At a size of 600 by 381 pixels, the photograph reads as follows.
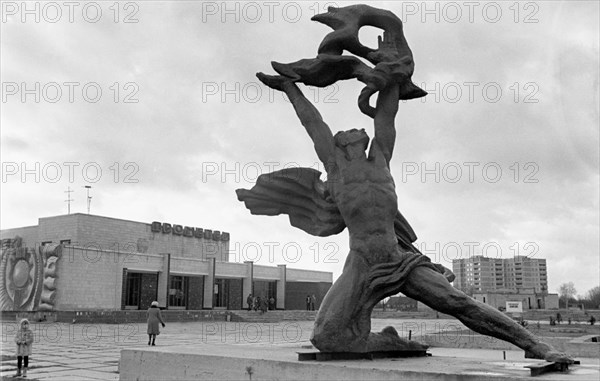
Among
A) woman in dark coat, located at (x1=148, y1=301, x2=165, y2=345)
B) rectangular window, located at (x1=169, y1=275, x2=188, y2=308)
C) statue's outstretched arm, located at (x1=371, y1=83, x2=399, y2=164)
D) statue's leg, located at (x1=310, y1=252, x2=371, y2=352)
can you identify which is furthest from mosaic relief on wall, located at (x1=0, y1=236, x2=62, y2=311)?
statue's leg, located at (x1=310, y1=252, x2=371, y2=352)

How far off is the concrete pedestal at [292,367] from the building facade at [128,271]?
87.6 feet

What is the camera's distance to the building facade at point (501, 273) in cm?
6956

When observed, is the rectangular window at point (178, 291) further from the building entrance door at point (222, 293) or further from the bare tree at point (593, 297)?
the bare tree at point (593, 297)

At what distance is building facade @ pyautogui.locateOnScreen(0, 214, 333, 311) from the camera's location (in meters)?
32.2

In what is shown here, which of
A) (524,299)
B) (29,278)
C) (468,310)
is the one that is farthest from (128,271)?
(524,299)

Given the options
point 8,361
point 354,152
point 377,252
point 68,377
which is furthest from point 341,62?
point 8,361

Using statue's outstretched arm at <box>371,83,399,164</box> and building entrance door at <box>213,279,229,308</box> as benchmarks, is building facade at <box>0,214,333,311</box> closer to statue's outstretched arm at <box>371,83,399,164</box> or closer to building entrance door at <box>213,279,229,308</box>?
building entrance door at <box>213,279,229,308</box>

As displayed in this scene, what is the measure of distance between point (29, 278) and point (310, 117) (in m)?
30.2

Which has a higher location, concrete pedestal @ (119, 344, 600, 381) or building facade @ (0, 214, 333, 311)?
building facade @ (0, 214, 333, 311)

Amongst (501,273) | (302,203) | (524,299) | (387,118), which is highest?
(501,273)

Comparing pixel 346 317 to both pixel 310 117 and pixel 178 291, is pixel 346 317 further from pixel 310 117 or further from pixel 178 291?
pixel 178 291

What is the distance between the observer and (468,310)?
629cm

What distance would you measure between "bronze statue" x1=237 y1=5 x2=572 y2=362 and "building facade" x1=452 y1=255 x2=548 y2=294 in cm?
6345

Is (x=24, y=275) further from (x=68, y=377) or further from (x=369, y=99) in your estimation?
(x=369, y=99)
